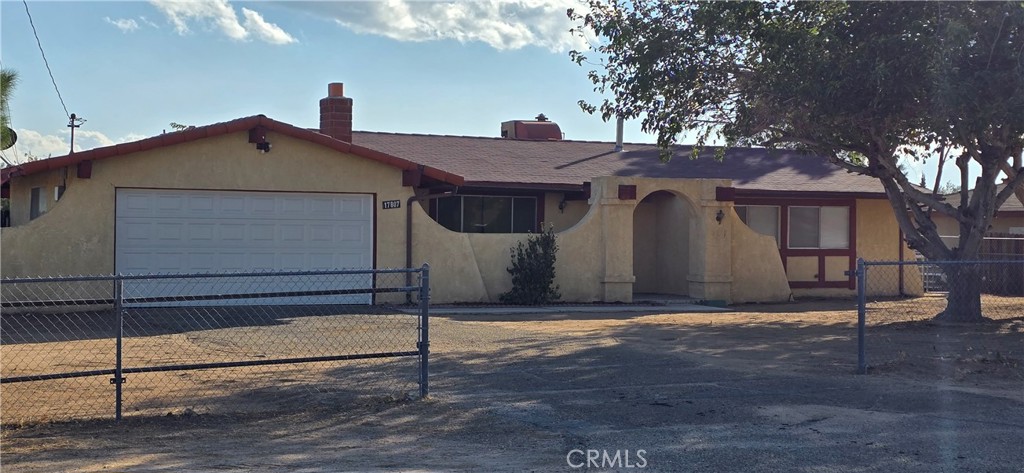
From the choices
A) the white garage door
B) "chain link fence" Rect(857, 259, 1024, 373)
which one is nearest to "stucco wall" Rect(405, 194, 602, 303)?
the white garage door

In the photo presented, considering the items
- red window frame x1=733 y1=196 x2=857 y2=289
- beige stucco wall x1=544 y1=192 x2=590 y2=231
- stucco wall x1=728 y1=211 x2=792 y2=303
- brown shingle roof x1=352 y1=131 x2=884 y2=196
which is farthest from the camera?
red window frame x1=733 y1=196 x2=857 y2=289

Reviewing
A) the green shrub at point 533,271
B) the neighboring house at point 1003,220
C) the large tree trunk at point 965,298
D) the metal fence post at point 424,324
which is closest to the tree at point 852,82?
the large tree trunk at point 965,298

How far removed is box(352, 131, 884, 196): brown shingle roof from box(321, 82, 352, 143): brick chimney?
2.69 metres

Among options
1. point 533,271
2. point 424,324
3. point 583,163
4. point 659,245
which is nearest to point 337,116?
point 533,271

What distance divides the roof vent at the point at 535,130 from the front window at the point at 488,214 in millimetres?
5308

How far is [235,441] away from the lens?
7.79 metres

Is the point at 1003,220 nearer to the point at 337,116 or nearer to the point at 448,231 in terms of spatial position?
the point at 448,231

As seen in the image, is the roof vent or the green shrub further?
the roof vent

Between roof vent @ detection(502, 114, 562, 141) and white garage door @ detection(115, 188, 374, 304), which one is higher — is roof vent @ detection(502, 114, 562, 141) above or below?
above

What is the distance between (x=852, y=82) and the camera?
14992mm

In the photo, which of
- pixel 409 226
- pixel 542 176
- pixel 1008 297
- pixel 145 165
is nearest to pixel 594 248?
pixel 542 176

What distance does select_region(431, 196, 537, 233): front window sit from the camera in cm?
2345

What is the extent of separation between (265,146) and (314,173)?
109cm

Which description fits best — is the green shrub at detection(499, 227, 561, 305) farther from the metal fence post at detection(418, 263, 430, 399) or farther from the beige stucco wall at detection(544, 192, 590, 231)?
the metal fence post at detection(418, 263, 430, 399)
